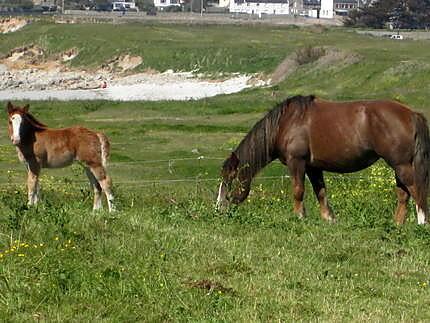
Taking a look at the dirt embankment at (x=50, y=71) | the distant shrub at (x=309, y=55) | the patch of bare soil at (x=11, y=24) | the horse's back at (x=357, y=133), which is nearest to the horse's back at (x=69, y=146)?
the horse's back at (x=357, y=133)

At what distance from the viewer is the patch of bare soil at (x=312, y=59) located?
82.9 m

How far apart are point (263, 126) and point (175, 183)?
12.2m

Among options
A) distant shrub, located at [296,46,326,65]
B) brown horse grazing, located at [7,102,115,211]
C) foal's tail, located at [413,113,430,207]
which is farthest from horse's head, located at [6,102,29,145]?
distant shrub, located at [296,46,326,65]

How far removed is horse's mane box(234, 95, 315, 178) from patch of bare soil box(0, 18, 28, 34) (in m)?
145

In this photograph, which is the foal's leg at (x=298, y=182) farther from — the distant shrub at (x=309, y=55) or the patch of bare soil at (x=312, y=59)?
the distant shrub at (x=309, y=55)

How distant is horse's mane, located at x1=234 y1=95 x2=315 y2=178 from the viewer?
49.6ft

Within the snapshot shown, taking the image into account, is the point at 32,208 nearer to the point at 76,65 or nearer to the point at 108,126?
the point at 108,126

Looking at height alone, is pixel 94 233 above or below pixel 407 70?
above

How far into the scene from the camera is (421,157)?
14461 mm

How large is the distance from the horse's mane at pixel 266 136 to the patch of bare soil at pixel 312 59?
66.1 m

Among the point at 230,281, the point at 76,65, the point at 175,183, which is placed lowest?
the point at 76,65

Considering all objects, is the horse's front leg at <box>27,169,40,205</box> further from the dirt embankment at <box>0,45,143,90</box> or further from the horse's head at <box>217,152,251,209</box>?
the dirt embankment at <box>0,45,143,90</box>

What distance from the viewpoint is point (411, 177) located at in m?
14.5

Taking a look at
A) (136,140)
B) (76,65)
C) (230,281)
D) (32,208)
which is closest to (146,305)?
(230,281)
